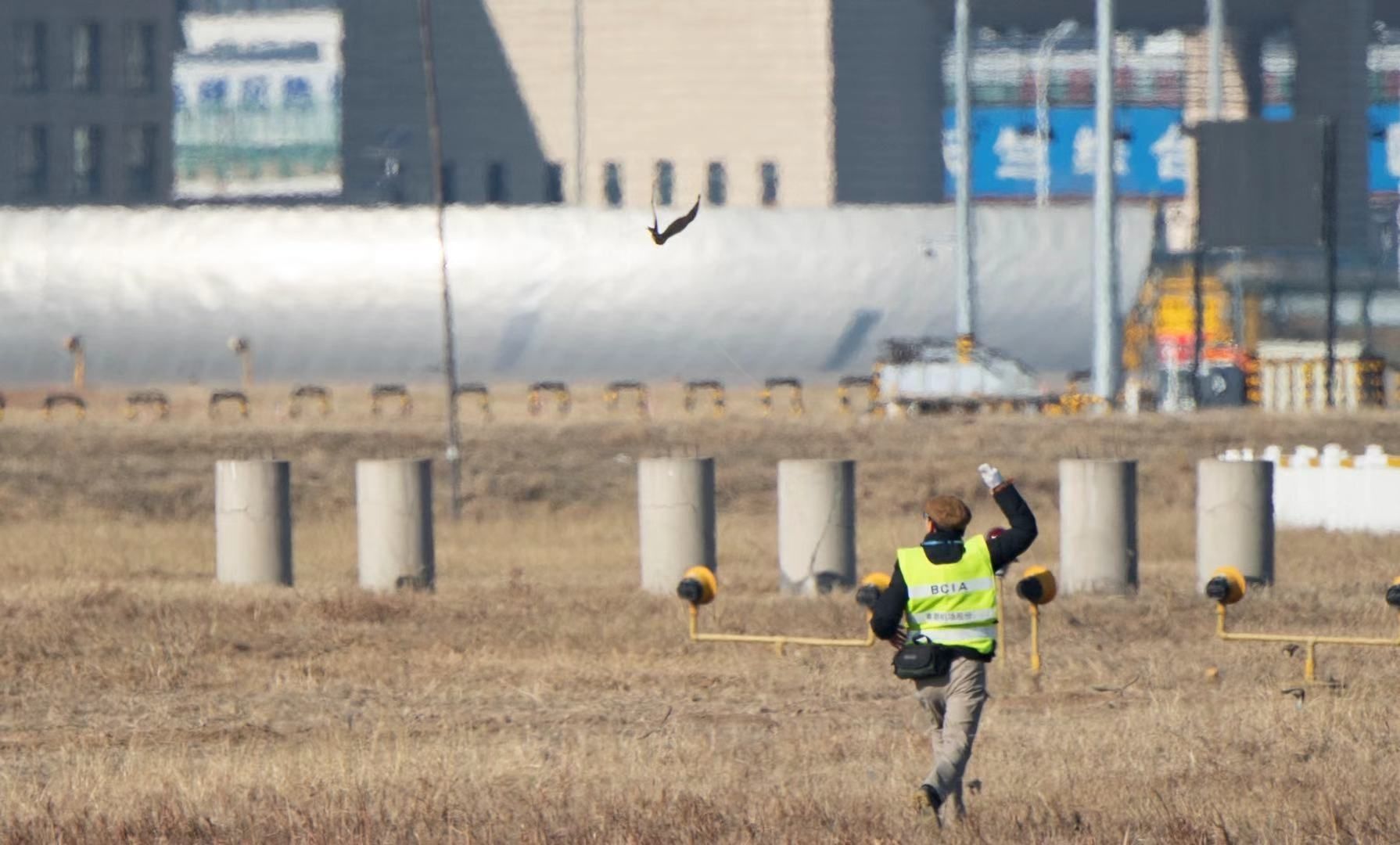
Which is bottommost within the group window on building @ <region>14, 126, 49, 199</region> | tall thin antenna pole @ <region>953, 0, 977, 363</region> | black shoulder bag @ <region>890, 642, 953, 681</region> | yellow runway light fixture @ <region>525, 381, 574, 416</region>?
black shoulder bag @ <region>890, 642, 953, 681</region>

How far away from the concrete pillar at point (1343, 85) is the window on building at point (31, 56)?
144 ft

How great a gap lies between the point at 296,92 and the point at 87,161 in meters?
20.7

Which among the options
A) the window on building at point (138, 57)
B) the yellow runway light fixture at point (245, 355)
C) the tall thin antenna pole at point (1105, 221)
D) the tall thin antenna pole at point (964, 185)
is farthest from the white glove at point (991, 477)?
the window on building at point (138, 57)

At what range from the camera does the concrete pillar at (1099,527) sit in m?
21.2

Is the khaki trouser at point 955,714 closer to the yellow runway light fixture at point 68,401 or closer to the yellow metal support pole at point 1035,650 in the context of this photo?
the yellow metal support pole at point 1035,650

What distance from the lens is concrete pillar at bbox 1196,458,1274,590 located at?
846 inches

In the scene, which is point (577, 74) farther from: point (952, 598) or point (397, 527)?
point (952, 598)

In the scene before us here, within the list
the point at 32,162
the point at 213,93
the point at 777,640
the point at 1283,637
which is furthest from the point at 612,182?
the point at 1283,637

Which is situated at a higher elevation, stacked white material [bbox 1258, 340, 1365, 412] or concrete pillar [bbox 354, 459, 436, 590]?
stacked white material [bbox 1258, 340, 1365, 412]

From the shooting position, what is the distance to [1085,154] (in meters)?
103

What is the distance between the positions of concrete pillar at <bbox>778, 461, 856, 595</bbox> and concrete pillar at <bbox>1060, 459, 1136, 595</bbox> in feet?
6.35

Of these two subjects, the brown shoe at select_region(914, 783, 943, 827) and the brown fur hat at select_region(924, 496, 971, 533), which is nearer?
the brown shoe at select_region(914, 783, 943, 827)

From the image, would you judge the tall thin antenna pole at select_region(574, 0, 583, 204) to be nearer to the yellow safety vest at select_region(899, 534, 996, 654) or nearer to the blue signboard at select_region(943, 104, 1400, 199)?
the blue signboard at select_region(943, 104, 1400, 199)

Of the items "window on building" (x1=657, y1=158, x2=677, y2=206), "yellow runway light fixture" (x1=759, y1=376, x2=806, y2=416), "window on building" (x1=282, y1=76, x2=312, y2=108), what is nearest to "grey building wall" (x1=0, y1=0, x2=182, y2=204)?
"window on building" (x1=282, y1=76, x2=312, y2=108)
